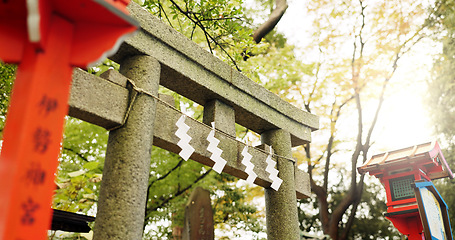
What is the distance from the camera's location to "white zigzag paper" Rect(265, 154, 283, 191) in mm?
4531

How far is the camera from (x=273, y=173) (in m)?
4.59

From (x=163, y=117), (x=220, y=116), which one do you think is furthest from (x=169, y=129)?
(x=220, y=116)

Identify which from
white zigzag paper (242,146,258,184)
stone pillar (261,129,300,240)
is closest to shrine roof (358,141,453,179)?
stone pillar (261,129,300,240)

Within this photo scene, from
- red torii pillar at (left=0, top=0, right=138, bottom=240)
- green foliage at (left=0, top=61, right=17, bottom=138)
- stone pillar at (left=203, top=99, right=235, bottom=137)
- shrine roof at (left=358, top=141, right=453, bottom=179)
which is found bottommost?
red torii pillar at (left=0, top=0, right=138, bottom=240)

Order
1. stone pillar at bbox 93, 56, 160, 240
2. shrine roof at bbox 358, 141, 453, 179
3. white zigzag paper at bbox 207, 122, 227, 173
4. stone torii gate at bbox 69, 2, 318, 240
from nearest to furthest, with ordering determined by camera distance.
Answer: stone pillar at bbox 93, 56, 160, 240
stone torii gate at bbox 69, 2, 318, 240
white zigzag paper at bbox 207, 122, 227, 173
shrine roof at bbox 358, 141, 453, 179

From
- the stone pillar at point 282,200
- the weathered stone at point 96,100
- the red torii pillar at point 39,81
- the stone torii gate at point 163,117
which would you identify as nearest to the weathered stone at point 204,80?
the stone torii gate at point 163,117

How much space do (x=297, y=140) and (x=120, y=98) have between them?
3.22 metres

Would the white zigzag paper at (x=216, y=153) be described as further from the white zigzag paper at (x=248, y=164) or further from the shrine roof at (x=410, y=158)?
the shrine roof at (x=410, y=158)

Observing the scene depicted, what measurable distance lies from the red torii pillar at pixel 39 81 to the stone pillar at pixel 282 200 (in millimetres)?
3709

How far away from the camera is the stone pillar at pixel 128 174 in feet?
8.81

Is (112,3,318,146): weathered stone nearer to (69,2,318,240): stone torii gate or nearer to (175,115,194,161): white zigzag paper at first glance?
(69,2,318,240): stone torii gate

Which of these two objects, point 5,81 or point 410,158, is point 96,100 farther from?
point 410,158

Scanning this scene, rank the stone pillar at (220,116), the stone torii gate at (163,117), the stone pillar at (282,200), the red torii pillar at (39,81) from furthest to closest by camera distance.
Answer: the stone pillar at (282,200)
the stone pillar at (220,116)
the stone torii gate at (163,117)
the red torii pillar at (39,81)

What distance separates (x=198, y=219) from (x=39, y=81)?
5114 millimetres
